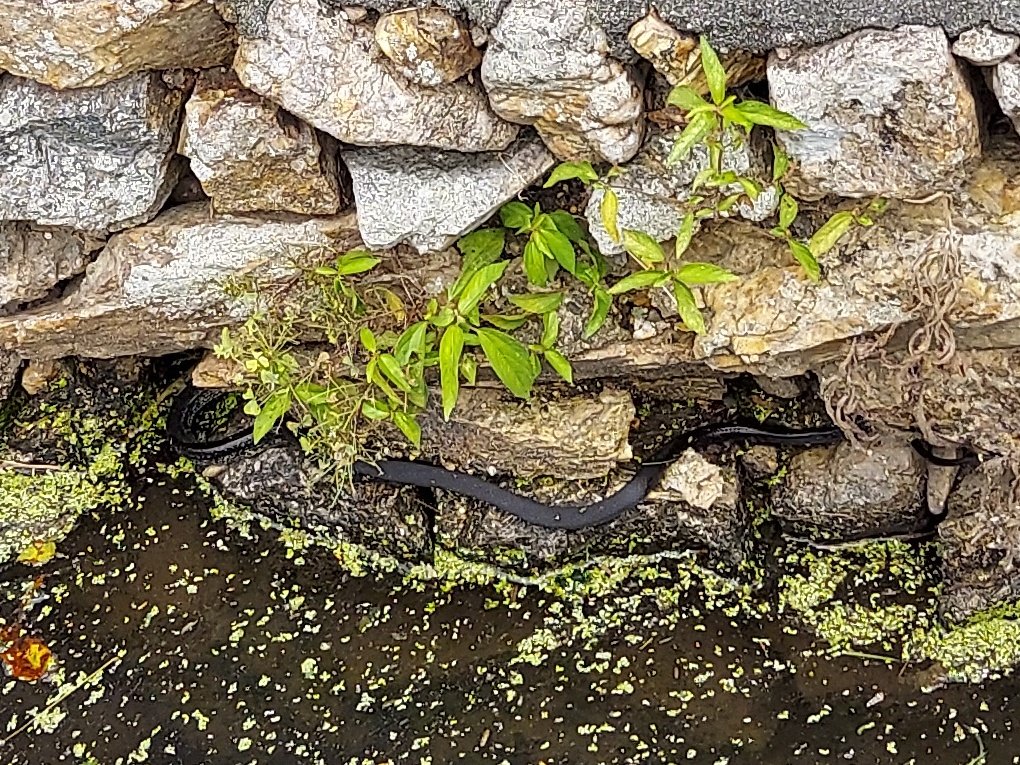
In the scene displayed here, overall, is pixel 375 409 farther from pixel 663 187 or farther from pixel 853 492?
pixel 853 492

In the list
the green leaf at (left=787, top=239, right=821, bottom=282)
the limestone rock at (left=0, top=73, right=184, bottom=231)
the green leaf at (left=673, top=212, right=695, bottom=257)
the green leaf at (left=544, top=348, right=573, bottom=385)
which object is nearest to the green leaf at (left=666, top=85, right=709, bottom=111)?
the green leaf at (left=673, top=212, right=695, bottom=257)

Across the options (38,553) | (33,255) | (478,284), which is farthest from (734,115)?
(38,553)

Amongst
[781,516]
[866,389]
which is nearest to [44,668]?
[781,516]

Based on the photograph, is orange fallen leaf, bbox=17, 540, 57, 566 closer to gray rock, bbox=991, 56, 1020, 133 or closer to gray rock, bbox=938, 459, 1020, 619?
gray rock, bbox=938, 459, 1020, 619

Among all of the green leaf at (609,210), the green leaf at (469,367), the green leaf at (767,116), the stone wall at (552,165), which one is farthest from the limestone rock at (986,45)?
the green leaf at (469,367)

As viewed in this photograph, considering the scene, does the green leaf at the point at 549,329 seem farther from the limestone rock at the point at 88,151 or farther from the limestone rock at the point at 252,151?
the limestone rock at the point at 88,151
